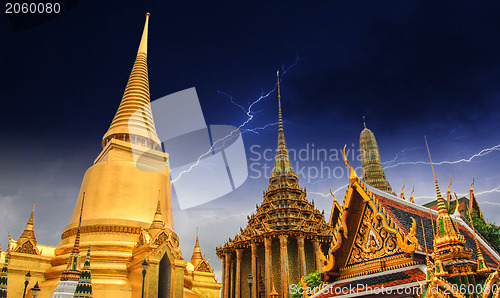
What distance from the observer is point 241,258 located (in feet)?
96.1

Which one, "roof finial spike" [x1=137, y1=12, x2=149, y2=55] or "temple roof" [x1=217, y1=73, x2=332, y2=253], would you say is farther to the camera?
"temple roof" [x1=217, y1=73, x2=332, y2=253]

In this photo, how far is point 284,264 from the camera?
25.3 metres

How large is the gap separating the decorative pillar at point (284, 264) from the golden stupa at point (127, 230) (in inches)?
260

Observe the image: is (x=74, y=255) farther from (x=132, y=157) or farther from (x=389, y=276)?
(x=132, y=157)

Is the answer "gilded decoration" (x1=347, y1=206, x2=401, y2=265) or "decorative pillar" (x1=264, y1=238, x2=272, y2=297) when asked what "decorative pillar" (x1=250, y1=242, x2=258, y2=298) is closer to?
"decorative pillar" (x1=264, y1=238, x2=272, y2=297)

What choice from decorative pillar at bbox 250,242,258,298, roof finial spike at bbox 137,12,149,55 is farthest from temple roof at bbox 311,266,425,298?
roof finial spike at bbox 137,12,149,55

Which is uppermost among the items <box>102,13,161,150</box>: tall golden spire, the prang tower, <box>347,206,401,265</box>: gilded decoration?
the prang tower

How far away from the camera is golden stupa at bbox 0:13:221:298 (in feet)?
49.5

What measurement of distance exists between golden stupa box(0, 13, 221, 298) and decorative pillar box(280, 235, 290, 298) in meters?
6.61

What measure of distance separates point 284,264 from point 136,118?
13675mm

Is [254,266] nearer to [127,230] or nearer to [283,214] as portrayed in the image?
[283,214]

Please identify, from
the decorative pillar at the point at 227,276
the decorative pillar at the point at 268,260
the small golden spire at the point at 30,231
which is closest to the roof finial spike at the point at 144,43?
the small golden spire at the point at 30,231

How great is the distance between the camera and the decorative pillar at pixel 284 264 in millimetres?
24375

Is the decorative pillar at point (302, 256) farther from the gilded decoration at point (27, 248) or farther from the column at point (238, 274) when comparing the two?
the gilded decoration at point (27, 248)
